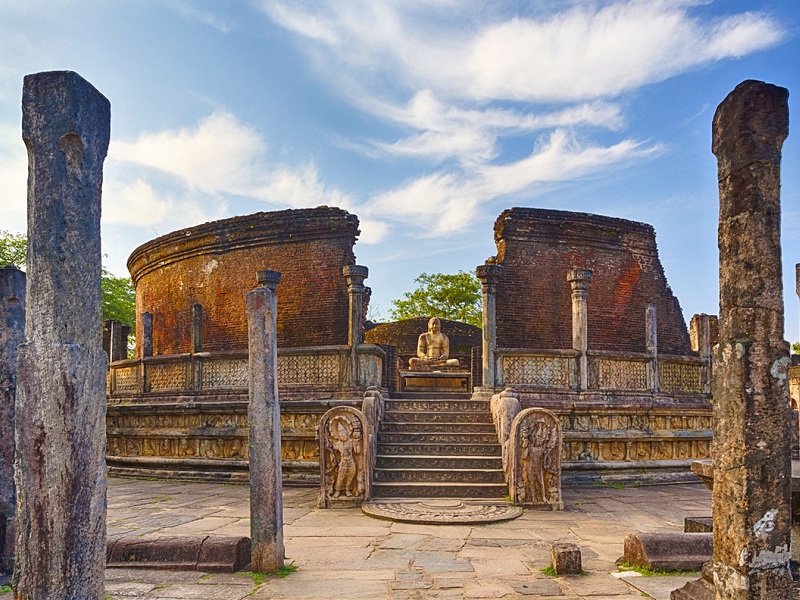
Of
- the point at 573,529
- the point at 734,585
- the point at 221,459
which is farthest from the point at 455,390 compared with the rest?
the point at 734,585

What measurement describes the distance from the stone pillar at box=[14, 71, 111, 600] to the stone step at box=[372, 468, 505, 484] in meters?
6.44

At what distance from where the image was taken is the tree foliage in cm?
3050

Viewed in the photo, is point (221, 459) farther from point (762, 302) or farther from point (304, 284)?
point (762, 302)

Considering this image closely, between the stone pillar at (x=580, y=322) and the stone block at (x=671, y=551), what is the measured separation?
21.7 feet

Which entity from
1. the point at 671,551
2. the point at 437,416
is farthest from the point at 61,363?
the point at 437,416

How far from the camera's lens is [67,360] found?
3238 millimetres

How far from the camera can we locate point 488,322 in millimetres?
12500

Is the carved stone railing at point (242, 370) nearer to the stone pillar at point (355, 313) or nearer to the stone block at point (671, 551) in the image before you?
the stone pillar at point (355, 313)

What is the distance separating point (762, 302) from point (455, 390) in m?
12.5

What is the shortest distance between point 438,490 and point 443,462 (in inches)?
29.2

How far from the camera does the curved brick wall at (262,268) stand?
1717 cm

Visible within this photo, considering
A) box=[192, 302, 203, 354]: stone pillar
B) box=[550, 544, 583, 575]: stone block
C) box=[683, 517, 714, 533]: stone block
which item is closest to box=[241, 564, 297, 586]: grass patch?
box=[550, 544, 583, 575]: stone block

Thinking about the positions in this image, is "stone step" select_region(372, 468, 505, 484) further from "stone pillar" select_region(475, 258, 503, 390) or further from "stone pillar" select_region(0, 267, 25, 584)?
"stone pillar" select_region(0, 267, 25, 584)

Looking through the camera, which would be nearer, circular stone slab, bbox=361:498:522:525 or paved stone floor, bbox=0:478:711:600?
paved stone floor, bbox=0:478:711:600
